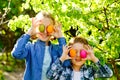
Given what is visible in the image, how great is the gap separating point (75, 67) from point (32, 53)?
393 millimetres

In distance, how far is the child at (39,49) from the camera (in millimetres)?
3562

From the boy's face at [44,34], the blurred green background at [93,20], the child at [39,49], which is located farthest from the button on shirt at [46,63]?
the blurred green background at [93,20]

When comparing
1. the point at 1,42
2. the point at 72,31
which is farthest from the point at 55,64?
the point at 1,42

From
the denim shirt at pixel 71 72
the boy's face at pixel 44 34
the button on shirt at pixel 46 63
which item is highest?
the boy's face at pixel 44 34

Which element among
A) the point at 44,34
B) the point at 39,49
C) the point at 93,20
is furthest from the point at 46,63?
the point at 93,20

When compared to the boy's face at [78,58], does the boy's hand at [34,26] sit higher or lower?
higher

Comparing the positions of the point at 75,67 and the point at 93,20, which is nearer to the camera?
the point at 75,67

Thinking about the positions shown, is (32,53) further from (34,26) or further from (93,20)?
(93,20)

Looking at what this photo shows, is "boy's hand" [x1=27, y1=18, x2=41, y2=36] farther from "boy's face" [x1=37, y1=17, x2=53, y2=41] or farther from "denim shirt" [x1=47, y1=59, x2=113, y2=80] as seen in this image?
"denim shirt" [x1=47, y1=59, x2=113, y2=80]

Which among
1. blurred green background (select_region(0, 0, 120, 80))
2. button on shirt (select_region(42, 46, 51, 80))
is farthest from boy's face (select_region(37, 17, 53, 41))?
blurred green background (select_region(0, 0, 120, 80))

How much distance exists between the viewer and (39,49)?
3613mm

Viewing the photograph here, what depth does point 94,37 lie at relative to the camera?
4430 millimetres

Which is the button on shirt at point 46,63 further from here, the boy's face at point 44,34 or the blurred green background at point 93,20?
the blurred green background at point 93,20

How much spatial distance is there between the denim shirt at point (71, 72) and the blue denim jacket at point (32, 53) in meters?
0.09
